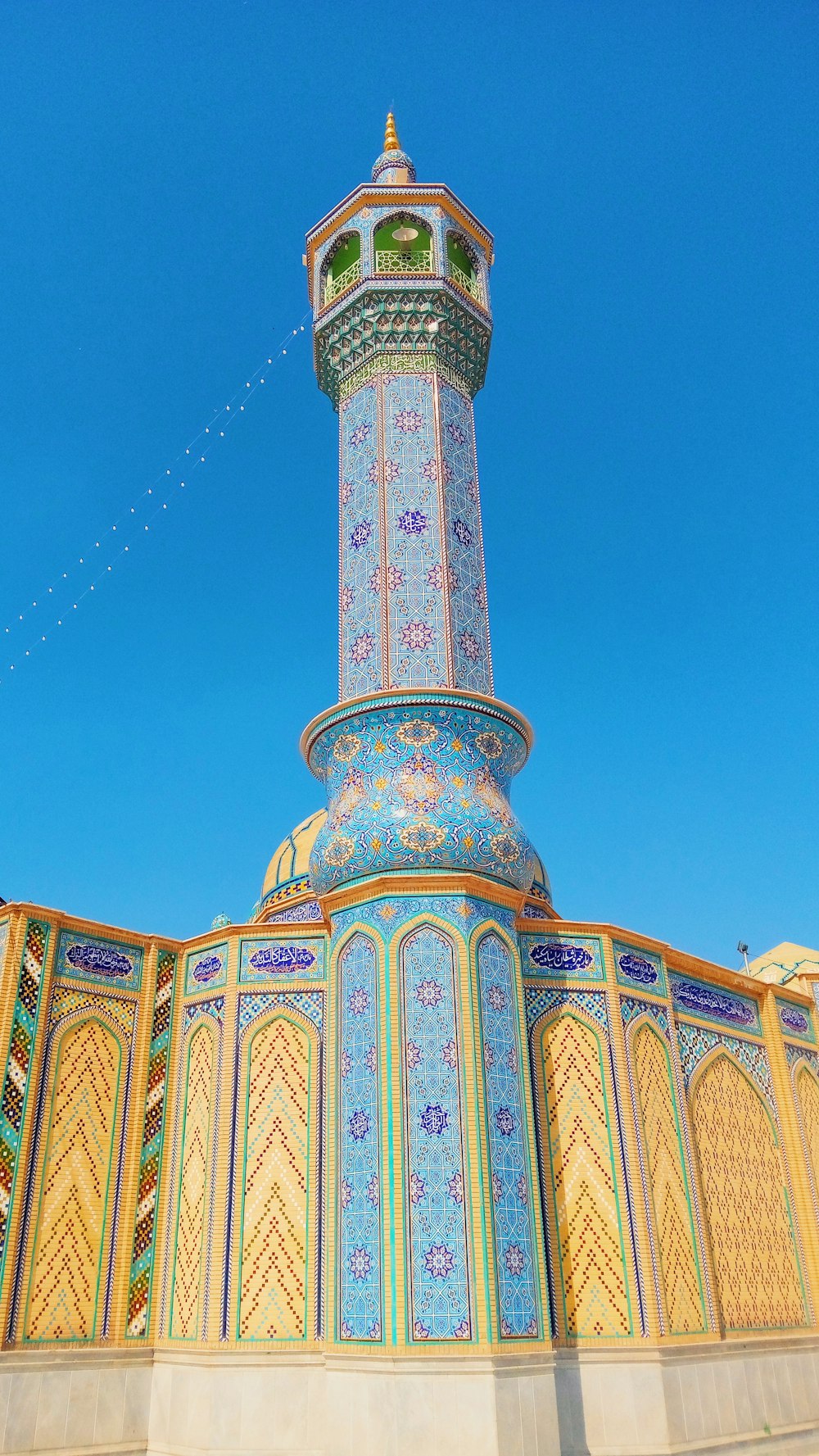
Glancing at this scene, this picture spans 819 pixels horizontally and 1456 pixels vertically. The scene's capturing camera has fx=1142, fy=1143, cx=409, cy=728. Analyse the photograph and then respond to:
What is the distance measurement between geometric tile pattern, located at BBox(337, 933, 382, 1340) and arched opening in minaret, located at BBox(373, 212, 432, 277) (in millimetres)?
6865

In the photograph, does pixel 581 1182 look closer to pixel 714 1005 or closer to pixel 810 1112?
pixel 714 1005

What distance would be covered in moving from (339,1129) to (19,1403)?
9.60ft

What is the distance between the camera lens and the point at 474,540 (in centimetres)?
1068

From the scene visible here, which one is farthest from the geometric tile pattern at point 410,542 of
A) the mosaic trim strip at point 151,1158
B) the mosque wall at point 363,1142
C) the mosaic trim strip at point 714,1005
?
the mosaic trim strip at point 714,1005

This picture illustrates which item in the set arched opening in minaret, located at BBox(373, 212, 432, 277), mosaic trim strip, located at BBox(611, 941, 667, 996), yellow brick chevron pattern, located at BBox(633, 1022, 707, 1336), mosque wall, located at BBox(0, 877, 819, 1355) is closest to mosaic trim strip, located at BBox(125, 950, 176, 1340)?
mosque wall, located at BBox(0, 877, 819, 1355)

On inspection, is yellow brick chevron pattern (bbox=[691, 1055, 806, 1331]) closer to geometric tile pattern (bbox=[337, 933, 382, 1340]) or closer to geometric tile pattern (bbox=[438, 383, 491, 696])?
geometric tile pattern (bbox=[337, 933, 382, 1340])

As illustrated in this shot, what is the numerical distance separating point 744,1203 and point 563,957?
3.21 metres

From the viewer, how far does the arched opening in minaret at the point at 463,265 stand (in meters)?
11.8

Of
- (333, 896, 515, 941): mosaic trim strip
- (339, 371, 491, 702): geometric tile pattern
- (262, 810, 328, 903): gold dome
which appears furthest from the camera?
(262, 810, 328, 903): gold dome

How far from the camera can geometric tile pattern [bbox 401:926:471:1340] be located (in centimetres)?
745

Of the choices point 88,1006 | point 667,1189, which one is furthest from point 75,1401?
point 667,1189

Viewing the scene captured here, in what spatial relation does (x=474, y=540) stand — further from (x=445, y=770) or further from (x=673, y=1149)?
(x=673, y=1149)

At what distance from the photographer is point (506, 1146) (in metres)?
8.05

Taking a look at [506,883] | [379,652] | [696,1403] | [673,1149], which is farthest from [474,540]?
[696,1403]
